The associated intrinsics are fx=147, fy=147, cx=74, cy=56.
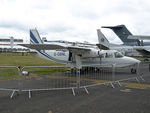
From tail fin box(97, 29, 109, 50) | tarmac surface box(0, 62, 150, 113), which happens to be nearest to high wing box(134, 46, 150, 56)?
tail fin box(97, 29, 109, 50)

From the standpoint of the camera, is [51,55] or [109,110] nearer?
[109,110]

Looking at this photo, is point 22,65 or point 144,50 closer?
point 22,65

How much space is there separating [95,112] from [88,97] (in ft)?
5.03

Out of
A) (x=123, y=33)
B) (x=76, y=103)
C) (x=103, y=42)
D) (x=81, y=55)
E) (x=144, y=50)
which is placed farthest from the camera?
(x=123, y=33)

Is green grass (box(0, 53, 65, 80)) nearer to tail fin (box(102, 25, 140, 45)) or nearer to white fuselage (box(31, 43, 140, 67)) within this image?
white fuselage (box(31, 43, 140, 67))

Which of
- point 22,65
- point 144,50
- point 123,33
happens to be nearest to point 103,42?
point 123,33

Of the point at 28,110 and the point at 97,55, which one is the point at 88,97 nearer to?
the point at 28,110

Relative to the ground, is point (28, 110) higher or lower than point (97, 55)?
lower

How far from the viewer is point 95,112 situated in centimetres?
423

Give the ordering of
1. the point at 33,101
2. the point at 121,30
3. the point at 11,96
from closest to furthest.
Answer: the point at 33,101, the point at 11,96, the point at 121,30

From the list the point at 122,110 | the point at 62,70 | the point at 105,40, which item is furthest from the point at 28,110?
the point at 105,40

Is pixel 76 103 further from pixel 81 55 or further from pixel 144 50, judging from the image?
pixel 144 50

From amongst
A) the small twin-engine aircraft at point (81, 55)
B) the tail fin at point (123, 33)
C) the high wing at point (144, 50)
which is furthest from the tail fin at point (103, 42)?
the small twin-engine aircraft at point (81, 55)

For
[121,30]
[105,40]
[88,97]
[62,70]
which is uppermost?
[121,30]
